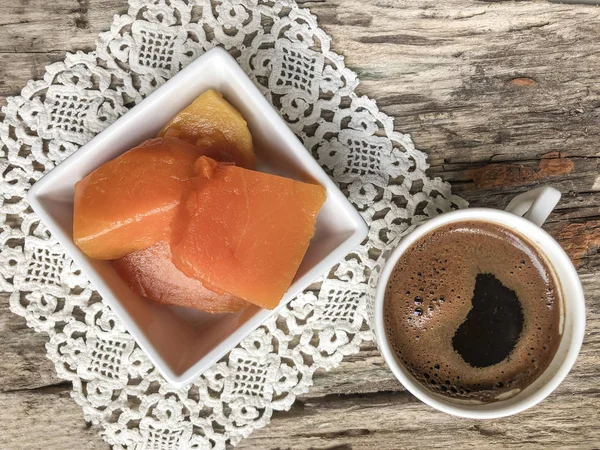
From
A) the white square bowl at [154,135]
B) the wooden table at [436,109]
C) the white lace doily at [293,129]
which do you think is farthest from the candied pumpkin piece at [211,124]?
the wooden table at [436,109]

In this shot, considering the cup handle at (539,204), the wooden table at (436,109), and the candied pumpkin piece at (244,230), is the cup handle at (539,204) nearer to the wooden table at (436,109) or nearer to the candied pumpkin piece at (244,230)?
the wooden table at (436,109)

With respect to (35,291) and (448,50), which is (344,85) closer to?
(448,50)

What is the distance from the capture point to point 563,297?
98cm

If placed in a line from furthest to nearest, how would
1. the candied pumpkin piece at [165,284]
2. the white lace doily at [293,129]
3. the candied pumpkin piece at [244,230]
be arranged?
the white lace doily at [293,129] < the candied pumpkin piece at [165,284] < the candied pumpkin piece at [244,230]

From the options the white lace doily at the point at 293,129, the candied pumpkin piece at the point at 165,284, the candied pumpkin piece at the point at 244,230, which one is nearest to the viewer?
the candied pumpkin piece at the point at 244,230

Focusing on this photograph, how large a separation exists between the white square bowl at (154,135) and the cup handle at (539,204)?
271 mm

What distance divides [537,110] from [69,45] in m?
0.90

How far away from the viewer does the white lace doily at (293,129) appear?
1052mm

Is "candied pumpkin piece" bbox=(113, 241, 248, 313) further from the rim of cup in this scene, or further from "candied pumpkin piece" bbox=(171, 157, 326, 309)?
the rim of cup

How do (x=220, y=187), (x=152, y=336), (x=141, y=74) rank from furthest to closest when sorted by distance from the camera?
1. (x=141, y=74)
2. (x=152, y=336)
3. (x=220, y=187)

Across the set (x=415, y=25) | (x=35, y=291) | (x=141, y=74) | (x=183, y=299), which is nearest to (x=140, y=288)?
(x=183, y=299)

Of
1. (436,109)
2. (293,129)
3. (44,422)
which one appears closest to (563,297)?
(436,109)

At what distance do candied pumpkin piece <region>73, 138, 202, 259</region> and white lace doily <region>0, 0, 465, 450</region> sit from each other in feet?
0.78

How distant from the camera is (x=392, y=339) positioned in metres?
0.99
